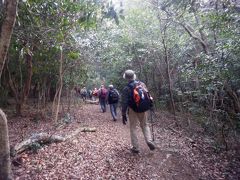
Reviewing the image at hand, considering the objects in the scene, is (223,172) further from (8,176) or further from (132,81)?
(8,176)

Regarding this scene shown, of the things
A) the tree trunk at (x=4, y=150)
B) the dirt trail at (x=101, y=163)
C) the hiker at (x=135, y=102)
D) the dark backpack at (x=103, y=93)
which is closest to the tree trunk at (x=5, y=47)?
the tree trunk at (x=4, y=150)

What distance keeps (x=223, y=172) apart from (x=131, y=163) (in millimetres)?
2482

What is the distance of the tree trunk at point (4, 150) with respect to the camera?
13.5 ft

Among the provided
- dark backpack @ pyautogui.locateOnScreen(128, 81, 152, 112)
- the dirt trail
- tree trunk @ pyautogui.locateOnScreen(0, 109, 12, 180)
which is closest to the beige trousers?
dark backpack @ pyautogui.locateOnScreen(128, 81, 152, 112)

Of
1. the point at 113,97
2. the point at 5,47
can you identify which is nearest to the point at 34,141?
the point at 5,47

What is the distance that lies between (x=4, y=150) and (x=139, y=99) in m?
3.30

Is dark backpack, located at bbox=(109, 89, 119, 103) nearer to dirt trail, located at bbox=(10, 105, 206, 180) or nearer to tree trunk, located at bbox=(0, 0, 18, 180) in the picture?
dirt trail, located at bbox=(10, 105, 206, 180)

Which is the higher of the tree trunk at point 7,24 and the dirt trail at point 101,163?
the tree trunk at point 7,24

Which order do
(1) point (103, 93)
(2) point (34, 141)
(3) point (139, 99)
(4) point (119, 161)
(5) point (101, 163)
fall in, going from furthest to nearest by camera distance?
1. (1) point (103, 93)
2. (2) point (34, 141)
3. (3) point (139, 99)
4. (4) point (119, 161)
5. (5) point (101, 163)

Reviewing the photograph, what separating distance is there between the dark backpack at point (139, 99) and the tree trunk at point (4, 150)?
3.15 meters

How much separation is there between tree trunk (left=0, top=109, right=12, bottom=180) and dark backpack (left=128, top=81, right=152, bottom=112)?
3154mm

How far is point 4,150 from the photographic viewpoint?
13.8 feet

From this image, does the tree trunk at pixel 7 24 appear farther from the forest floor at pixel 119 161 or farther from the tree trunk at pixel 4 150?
the forest floor at pixel 119 161

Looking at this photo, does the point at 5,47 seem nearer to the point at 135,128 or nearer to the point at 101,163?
the point at 101,163
